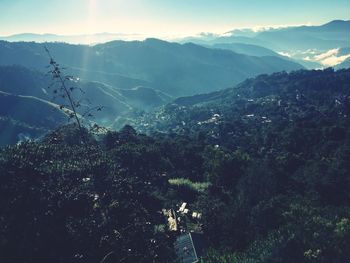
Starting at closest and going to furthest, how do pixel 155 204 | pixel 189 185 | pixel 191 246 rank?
pixel 191 246, pixel 155 204, pixel 189 185

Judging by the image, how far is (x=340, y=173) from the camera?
69438mm

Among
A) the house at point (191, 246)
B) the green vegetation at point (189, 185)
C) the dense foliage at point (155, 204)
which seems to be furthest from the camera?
the green vegetation at point (189, 185)

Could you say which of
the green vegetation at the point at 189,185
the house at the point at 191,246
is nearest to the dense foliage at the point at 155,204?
the green vegetation at the point at 189,185

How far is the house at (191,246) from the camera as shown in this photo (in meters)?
46.1

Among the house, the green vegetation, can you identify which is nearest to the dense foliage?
the green vegetation

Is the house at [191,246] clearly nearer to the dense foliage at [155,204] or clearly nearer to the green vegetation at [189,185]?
the dense foliage at [155,204]

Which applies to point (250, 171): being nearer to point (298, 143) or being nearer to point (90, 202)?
point (90, 202)

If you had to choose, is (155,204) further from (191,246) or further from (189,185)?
(189,185)

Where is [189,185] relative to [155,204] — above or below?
below

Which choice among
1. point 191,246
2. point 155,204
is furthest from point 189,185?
point 191,246

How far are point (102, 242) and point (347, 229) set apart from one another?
27.5 meters

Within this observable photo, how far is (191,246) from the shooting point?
4741 centimetres

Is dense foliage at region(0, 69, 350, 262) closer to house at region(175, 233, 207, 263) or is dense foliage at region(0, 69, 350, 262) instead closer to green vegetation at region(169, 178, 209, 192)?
green vegetation at region(169, 178, 209, 192)

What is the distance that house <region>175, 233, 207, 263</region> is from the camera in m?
46.1
